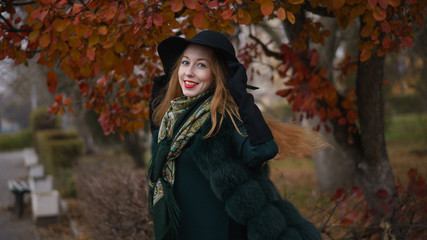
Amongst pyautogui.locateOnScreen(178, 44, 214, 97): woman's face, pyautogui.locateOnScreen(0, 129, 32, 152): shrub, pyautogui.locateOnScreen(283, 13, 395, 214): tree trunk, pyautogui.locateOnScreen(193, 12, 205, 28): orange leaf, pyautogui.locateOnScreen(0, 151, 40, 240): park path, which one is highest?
pyautogui.locateOnScreen(193, 12, 205, 28): orange leaf

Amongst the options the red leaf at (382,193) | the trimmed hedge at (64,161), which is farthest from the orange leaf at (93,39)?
the trimmed hedge at (64,161)

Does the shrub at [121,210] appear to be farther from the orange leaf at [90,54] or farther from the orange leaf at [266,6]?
the orange leaf at [266,6]

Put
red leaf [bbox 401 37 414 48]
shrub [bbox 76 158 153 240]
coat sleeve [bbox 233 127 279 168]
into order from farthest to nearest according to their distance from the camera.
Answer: shrub [bbox 76 158 153 240] → red leaf [bbox 401 37 414 48] → coat sleeve [bbox 233 127 279 168]

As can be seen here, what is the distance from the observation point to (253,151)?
190 centimetres

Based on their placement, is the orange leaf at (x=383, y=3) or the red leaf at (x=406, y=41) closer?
the orange leaf at (x=383, y=3)

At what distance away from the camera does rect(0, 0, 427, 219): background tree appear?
2396 millimetres

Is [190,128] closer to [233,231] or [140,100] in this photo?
[233,231]

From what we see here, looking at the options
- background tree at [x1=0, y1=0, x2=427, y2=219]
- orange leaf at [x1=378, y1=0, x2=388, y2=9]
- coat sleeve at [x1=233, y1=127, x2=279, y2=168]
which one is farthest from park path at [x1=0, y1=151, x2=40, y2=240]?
orange leaf at [x1=378, y1=0, x2=388, y2=9]

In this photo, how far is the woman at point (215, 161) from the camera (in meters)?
1.94

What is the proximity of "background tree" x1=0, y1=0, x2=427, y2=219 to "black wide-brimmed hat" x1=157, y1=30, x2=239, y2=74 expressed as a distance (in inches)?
4.4

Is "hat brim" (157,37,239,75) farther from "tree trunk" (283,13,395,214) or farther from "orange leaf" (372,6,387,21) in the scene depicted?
"tree trunk" (283,13,395,214)

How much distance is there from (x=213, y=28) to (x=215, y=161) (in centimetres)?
104

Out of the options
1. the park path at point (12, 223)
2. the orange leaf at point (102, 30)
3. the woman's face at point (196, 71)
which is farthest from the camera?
the park path at point (12, 223)

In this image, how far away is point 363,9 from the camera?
253cm
